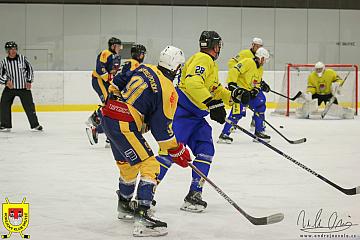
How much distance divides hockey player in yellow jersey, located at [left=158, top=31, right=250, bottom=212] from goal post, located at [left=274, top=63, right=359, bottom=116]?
8.40 metres

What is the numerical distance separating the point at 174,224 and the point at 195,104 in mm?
969

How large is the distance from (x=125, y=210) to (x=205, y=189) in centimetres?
128

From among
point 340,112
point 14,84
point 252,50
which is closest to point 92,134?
point 14,84

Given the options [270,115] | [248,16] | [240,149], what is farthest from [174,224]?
[248,16]

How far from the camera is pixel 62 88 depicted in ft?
45.6

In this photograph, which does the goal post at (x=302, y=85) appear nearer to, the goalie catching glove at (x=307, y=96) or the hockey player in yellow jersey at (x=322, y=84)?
the hockey player in yellow jersey at (x=322, y=84)

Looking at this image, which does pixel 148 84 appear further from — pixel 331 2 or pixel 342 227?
pixel 331 2

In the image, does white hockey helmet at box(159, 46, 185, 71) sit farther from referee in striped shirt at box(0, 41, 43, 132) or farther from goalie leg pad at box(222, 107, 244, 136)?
referee in striped shirt at box(0, 41, 43, 132)

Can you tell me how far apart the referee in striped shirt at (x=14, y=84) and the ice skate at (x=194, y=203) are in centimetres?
569

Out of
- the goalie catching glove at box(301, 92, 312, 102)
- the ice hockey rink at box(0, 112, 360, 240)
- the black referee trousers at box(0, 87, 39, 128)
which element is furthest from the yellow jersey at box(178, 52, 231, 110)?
the goalie catching glove at box(301, 92, 312, 102)

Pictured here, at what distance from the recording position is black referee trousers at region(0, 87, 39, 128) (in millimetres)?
10203

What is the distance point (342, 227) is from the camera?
4332 millimetres

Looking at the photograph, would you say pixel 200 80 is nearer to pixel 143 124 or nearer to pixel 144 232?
pixel 143 124

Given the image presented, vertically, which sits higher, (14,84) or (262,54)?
(262,54)
